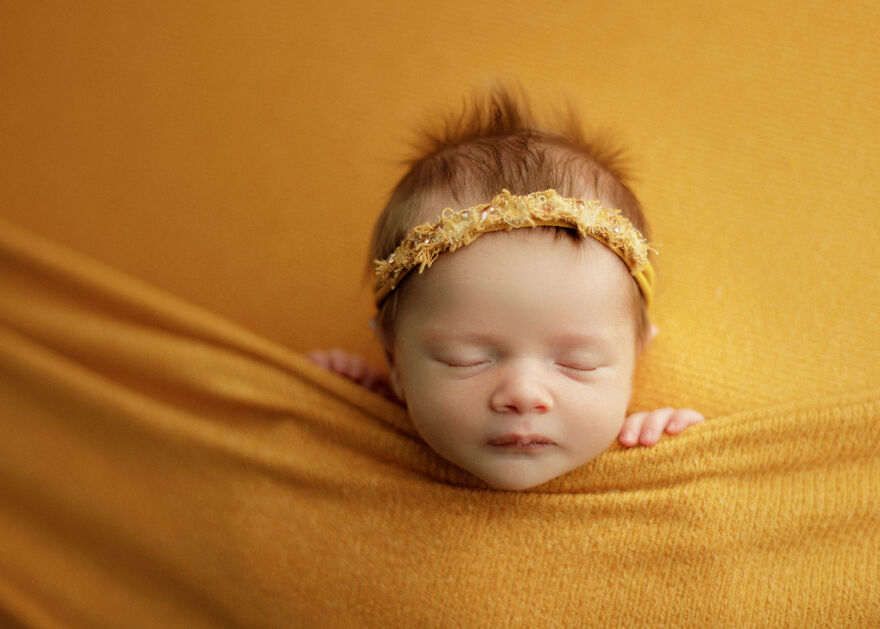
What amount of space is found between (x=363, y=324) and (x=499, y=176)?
1.52 ft

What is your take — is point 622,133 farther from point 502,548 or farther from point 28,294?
point 28,294

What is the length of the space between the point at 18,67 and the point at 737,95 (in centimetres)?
136

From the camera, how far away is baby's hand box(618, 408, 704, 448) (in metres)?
1.05

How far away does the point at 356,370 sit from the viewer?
1.25 metres

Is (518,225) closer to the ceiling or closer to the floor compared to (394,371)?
closer to the ceiling

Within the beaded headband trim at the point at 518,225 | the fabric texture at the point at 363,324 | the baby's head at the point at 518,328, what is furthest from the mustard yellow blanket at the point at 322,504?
the beaded headband trim at the point at 518,225

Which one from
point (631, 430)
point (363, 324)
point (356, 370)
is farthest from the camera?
point (363, 324)

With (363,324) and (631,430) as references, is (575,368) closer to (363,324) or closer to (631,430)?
(631,430)

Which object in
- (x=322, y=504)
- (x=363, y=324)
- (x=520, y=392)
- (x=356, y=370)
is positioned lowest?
(x=322, y=504)

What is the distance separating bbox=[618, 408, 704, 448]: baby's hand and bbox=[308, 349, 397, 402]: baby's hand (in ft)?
1.19

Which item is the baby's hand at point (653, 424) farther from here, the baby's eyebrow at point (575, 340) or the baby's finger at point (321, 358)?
the baby's finger at point (321, 358)

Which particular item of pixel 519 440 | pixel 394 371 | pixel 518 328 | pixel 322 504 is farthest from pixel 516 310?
pixel 322 504

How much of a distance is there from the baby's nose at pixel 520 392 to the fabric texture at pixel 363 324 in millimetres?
Answer: 170

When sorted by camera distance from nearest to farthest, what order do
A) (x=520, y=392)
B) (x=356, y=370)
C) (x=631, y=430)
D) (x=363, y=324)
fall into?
(x=520, y=392), (x=631, y=430), (x=356, y=370), (x=363, y=324)
